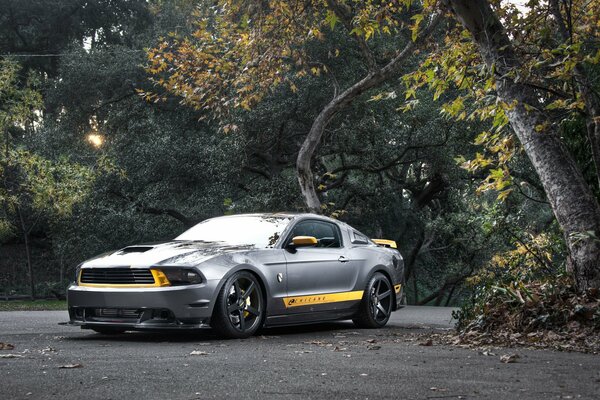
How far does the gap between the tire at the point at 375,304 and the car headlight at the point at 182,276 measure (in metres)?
3.06

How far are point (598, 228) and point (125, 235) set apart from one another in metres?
20.3

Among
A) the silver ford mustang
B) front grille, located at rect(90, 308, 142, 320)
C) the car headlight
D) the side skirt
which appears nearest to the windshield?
the silver ford mustang

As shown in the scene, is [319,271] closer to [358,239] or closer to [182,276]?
[358,239]

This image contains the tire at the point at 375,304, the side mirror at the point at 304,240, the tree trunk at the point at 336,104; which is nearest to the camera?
the side mirror at the point at 304,240

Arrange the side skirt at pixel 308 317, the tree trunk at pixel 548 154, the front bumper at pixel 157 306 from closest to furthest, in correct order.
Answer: the front bumper at pixel 157 306 → the tree trunk at pixel 548 154 → the side skirt at pixel 308 317

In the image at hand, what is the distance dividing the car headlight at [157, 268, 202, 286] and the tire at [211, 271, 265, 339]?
1.11 ft

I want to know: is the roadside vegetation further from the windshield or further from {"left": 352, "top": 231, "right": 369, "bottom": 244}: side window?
the windshield

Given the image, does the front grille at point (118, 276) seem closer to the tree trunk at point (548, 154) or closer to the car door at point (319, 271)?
the car door at point (319, 271)

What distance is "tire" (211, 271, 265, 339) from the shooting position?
9945mm

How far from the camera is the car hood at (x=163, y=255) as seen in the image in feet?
32.3

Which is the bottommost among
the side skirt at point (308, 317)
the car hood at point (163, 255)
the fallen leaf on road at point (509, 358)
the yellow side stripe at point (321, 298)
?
the fallen leaf on road at point (509, 358)

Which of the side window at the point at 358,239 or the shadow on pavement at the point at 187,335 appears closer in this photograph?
the shadow on pavement at the point at 187,335

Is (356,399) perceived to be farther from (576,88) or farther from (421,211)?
(421,211)

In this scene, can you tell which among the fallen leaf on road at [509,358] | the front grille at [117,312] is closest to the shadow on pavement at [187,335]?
the front grille at [117,312]
